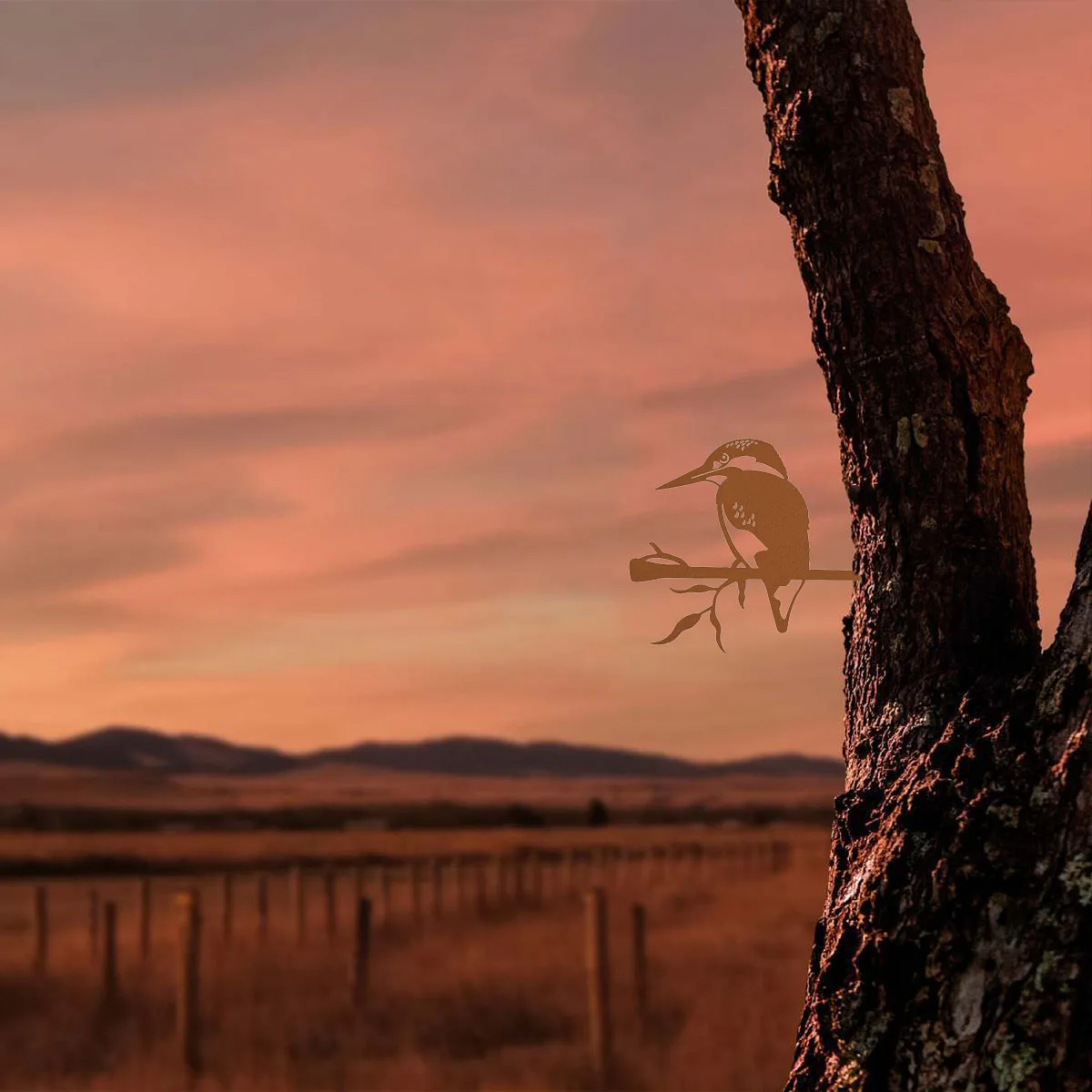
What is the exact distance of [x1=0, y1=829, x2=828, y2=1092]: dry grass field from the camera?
11875mm

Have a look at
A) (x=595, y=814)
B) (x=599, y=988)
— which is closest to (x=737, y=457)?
(x=599, y=988)

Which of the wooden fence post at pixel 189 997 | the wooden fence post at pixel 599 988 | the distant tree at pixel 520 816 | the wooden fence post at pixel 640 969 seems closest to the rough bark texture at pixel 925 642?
the wooden fence post at pixel 599 988

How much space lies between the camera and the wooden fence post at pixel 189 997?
482 inches

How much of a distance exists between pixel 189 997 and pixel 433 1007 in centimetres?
310

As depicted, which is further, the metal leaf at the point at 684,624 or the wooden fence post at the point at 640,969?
the wooden fence post at the point at 640,969

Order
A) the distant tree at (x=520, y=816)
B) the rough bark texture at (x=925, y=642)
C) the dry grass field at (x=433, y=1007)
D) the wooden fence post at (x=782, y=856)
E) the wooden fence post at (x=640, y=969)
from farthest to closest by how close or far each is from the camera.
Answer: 1. the distant tree at (x=520, y=816)
2. the wooden fence post at (x=782, y=856)
3. the wooden fence post at (x=640, y=969)
4. the dry grass field at (x=433, y=1007)
5. the rough bark texture at (x=925, y=642)

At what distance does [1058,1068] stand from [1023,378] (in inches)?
48.2

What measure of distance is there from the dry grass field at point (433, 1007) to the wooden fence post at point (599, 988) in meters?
0.19

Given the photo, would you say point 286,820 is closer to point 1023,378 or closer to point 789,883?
point 789,883

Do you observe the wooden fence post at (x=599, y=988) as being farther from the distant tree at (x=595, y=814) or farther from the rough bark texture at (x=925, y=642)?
the distant tree at (x=595, y=814)

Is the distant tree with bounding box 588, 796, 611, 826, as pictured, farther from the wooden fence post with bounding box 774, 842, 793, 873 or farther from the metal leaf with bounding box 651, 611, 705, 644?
the metal leaf with bounding box 651, 611, 705, 644

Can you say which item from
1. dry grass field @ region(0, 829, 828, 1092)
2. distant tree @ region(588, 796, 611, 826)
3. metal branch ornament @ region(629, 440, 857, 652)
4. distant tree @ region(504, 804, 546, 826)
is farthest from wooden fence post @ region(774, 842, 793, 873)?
metal branch ornament @ region(629, 440, 857, 652)

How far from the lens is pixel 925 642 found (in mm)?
2318

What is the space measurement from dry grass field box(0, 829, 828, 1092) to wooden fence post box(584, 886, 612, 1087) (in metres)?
0.19
